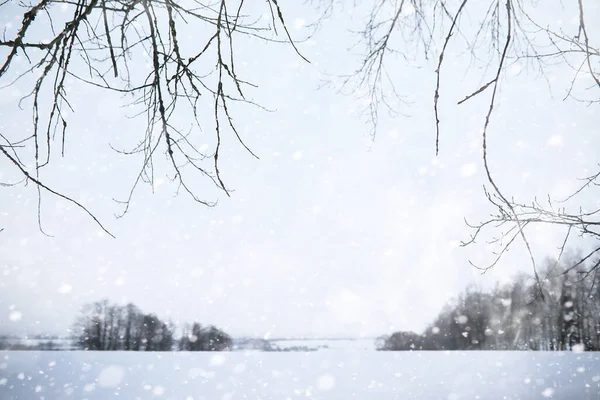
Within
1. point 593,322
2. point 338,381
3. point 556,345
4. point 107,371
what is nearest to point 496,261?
point 338,381

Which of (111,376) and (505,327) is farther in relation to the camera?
(505,327)

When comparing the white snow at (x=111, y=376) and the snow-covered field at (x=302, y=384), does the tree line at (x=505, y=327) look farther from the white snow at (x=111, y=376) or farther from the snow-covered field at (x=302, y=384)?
the white snow at (x=111, y=376)

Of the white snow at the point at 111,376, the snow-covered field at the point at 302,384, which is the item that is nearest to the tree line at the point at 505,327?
the snow-covered field at the point at 302,384

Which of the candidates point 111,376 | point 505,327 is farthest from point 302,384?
point 505,327

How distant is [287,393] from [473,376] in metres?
13.3

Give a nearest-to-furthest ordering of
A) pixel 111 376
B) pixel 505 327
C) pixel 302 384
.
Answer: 1. pixel 302 384
2. pixel 111 376
3. pixel 505 327

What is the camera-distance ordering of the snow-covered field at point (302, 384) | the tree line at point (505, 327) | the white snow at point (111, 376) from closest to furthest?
1. the snow-covered field at point (302, 384)
2. the white snow at point (111, 376)
3. the tree line at point (505, 327)

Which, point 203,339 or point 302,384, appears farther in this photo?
point 203,339

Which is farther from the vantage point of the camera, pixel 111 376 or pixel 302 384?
pixel 111 376

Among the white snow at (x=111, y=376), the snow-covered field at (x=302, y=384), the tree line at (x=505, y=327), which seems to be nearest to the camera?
the snow-covered field at (x=302, y=384)

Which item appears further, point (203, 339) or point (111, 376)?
point (203, 339)

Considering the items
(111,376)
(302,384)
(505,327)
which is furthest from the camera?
(505,327)

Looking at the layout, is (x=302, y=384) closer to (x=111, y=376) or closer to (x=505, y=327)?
(x=111, y=376)

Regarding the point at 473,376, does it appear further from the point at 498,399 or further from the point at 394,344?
the point at 394,344
